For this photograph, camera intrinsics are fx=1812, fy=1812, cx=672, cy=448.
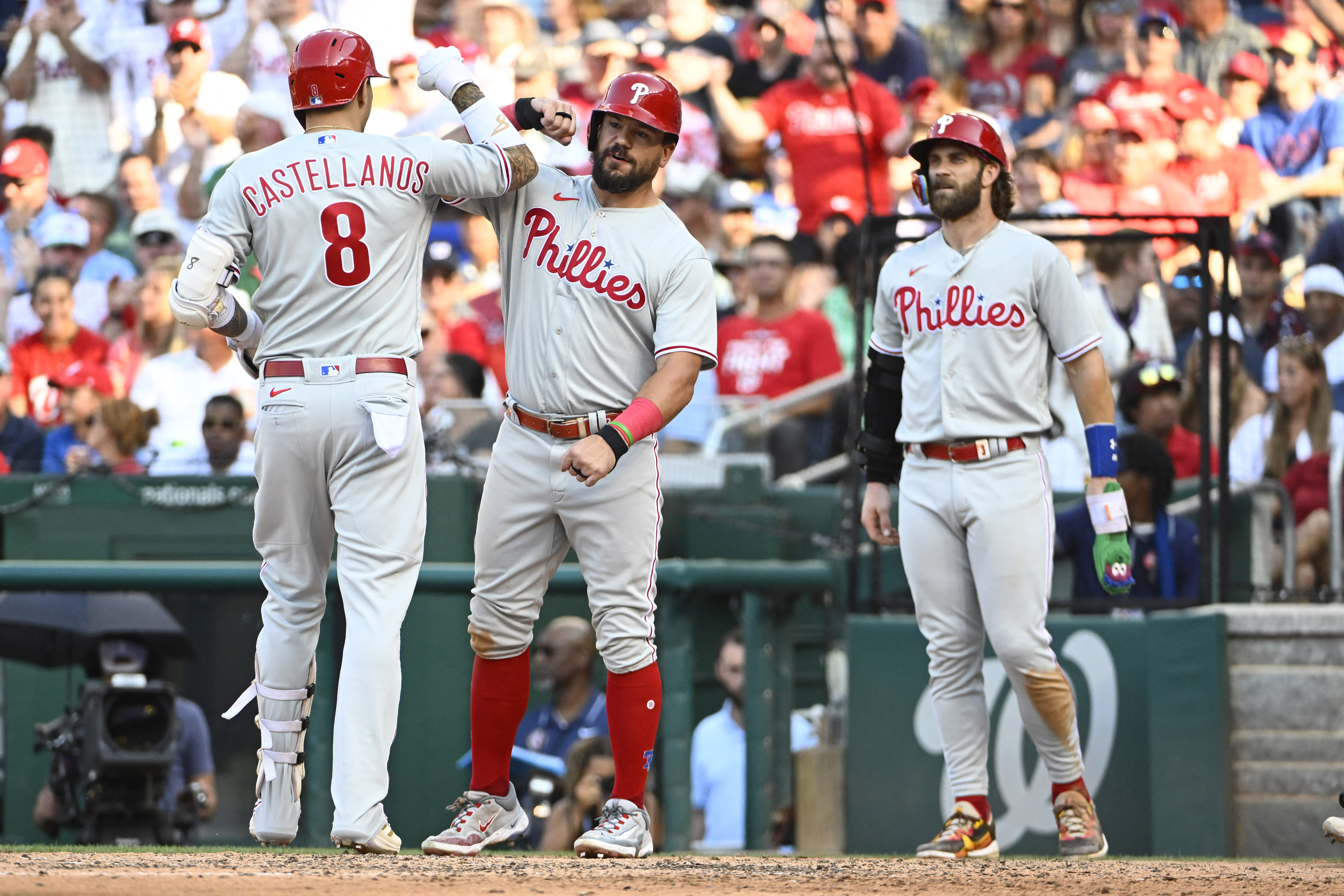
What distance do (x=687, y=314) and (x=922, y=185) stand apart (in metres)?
1.20

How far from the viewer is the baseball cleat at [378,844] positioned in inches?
181

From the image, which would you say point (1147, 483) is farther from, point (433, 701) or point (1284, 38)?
point (1284, 38)

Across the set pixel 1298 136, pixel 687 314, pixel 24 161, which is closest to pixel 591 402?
pixel 687 314

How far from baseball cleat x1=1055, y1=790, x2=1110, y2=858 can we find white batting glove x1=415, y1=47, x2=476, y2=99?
273 centimetres

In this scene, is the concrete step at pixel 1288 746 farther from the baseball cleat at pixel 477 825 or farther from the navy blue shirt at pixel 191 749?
the navy blue shirt at pixel 191 749

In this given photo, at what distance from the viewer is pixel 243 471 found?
8703mm

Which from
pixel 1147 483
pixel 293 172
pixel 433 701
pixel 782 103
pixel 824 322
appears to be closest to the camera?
pixel 293 172

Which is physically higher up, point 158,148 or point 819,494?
point 158,148

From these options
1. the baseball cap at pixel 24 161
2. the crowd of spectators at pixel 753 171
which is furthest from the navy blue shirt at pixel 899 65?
the baseball cap at pixel 24 161

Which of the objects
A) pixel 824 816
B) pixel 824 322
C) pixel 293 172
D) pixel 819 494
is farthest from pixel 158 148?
pixel 293 172

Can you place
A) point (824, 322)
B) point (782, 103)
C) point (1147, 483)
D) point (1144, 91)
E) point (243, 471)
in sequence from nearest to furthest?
point (1147, 483) → point (243, 471) → point (824, 322) → point (1144, 91) → point (782, 103)

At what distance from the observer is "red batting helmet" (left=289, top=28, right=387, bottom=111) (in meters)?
4.68

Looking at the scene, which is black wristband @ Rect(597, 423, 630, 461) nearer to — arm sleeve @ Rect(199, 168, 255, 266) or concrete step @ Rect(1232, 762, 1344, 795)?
arm sleeve @ Rect(199, 168, 255, 266)

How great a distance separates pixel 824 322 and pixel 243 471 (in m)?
3.31
